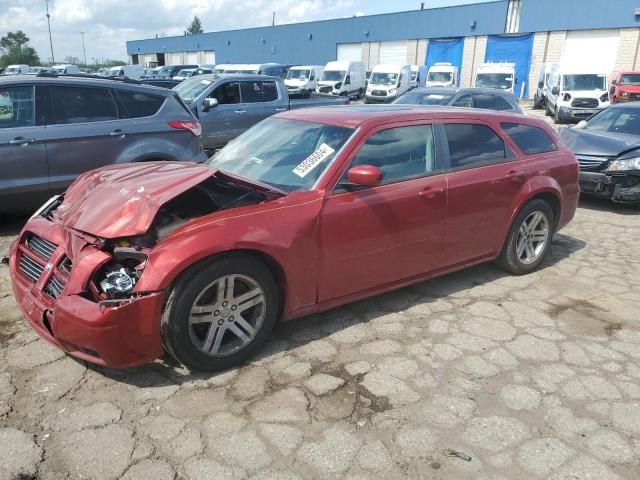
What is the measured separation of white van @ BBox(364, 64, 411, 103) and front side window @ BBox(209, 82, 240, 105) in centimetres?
1910

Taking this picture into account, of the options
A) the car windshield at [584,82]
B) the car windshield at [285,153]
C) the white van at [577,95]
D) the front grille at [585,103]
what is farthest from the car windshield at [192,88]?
the car windshield at [584,82]

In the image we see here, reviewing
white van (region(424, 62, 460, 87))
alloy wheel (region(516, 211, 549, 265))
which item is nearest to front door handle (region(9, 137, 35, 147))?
alloy wheel (region(516, 211, 549, 265))

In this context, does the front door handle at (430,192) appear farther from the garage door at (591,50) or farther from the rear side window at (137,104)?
the garage door at (591,50)

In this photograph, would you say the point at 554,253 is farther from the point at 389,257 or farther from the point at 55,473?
the point at 55,473

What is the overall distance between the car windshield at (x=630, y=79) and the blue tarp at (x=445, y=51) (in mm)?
16481

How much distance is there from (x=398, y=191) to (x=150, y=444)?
241cm

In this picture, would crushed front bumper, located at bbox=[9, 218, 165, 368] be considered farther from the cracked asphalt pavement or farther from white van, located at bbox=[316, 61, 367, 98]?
white van, located at bbox=[316, 61, 367, 98]

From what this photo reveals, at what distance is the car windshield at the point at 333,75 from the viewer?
31420 millimetres

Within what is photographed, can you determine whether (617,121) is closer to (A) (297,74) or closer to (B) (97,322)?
(B) (97,322)

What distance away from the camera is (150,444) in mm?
2688

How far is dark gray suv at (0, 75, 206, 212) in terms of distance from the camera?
5.74 metres

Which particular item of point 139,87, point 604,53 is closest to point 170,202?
point 139,87

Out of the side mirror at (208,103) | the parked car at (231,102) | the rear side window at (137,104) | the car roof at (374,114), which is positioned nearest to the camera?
the car roof at (374,114)

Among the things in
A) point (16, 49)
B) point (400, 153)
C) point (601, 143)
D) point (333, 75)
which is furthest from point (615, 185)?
point (16, 49)
